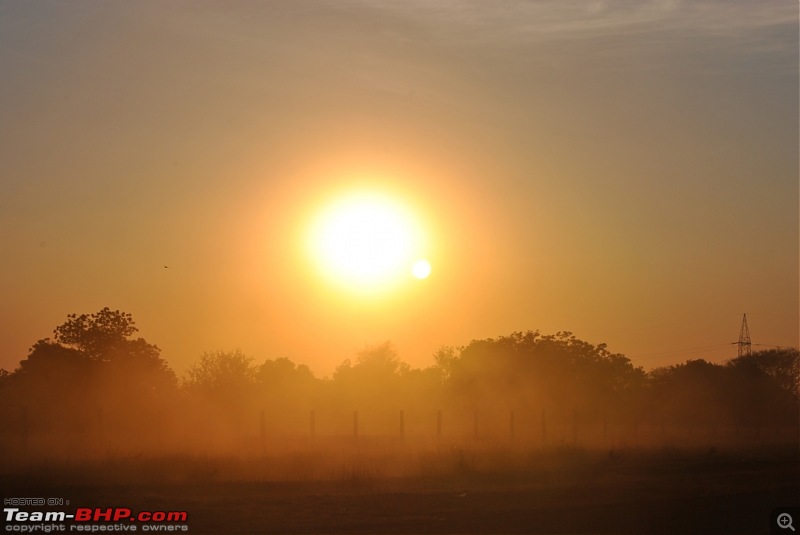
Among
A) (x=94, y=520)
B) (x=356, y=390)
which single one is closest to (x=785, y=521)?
(x=94, y=520)

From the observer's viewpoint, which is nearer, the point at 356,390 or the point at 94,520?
the point at 94,520

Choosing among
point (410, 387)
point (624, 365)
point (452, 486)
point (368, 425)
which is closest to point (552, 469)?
point (452, 486)

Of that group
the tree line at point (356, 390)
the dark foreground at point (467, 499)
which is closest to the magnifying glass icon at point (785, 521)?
the dark foreground at point (467, 499)

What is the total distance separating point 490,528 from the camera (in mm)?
16969

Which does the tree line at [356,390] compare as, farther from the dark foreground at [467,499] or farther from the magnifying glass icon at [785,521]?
the magnifying glass icon at [785,521]

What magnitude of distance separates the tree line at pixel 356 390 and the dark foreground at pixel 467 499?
8895 millimetres

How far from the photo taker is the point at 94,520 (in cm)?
1736

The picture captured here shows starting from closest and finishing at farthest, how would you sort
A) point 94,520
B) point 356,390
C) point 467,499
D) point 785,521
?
point 785,521
point 94,520
point 467,499
point 356,390

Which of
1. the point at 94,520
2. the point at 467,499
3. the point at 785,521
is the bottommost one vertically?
the point at 785,521

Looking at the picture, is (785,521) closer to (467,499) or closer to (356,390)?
(467,499)

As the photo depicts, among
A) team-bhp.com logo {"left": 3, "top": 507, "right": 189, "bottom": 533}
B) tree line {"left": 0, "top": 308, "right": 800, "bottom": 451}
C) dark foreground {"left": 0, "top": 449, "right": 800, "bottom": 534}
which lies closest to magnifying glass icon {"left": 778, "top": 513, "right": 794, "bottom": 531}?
dark foreground {"left": 0, "top": 449, "right": 800, "bottom": 534}

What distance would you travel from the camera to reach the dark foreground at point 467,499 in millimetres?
17422

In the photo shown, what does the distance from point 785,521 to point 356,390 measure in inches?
2278

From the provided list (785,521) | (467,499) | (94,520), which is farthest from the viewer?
(467,499)
